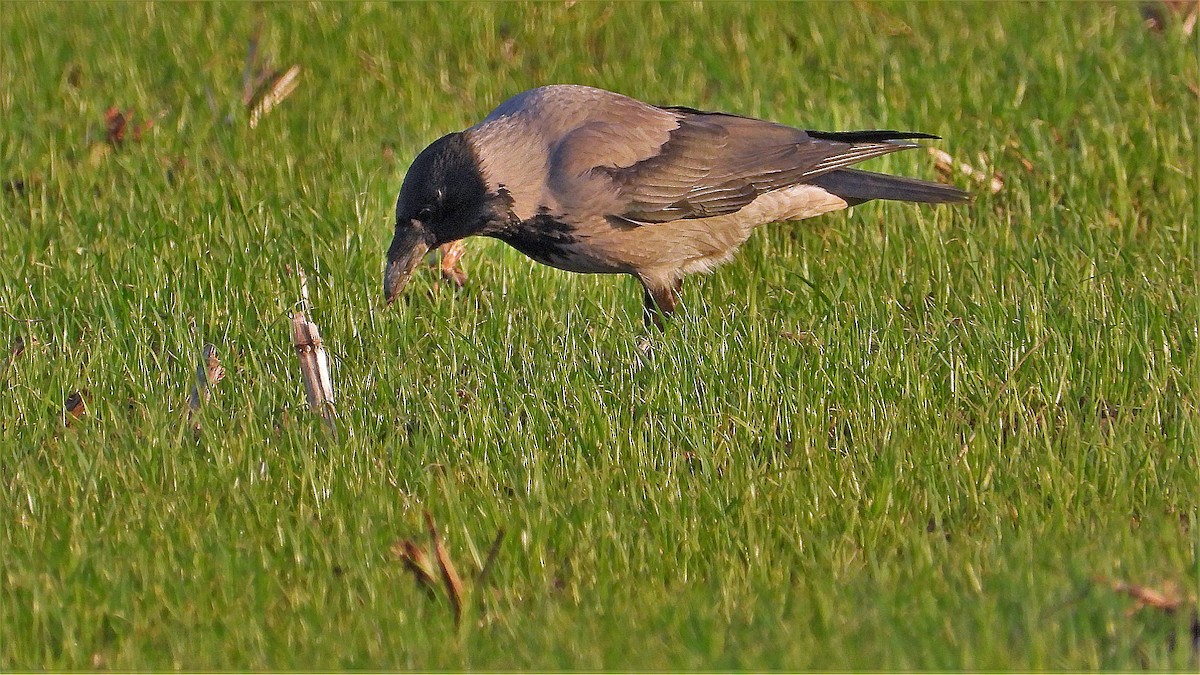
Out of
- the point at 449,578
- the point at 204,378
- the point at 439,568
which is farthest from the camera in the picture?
the point at 204,378

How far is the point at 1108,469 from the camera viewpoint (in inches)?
179

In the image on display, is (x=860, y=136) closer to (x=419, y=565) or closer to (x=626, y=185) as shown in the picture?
(x=626, y=185)

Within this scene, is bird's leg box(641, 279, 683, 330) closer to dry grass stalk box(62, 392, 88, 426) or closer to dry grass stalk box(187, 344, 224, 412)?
dry grass stalk box(187, 344, 224, 412)

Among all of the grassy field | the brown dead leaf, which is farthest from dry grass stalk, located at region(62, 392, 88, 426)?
the brown dead leaf

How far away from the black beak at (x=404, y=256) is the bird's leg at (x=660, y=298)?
983mm

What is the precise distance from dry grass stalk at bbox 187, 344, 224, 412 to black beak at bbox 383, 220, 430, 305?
74cm

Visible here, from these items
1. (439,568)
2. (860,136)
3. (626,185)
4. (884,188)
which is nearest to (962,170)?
(884,188)

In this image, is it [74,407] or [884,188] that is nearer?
[74,407]

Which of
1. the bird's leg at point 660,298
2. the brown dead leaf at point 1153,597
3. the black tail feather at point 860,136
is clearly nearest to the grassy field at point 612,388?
the brown dead leaf at point 1153,597

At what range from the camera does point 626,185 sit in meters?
6.13

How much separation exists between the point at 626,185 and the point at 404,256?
945 millimetres

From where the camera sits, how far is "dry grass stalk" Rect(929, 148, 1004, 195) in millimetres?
6993

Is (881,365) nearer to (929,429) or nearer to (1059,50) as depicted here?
(929,429)

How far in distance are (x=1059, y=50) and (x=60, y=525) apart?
19.0 ft
